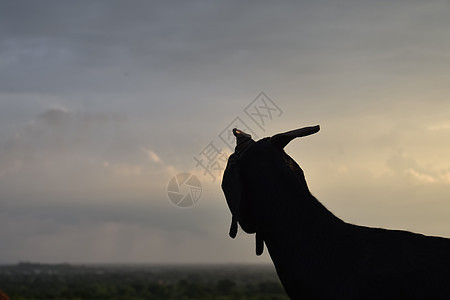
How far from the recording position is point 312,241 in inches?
226

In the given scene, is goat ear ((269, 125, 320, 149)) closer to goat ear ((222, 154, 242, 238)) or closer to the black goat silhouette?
the black goat silhouette

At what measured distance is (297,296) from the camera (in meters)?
5.71

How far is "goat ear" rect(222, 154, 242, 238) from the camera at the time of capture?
6.16 metres

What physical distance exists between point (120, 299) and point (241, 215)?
95.6 metres

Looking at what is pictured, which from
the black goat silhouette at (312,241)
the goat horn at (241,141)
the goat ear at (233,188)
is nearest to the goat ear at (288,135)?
the black goat silhouette at (312,241)

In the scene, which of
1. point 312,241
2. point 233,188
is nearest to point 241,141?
point 233,188

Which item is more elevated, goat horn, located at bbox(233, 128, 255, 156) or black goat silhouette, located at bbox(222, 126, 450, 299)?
goat horn, located at bbox(233, 128, 255, 156)

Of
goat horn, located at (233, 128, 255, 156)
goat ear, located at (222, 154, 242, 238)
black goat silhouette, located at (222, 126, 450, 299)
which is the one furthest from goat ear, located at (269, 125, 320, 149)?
goat ear, located at (222, 154, 242, 238)

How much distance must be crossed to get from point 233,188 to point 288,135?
31.6 inches

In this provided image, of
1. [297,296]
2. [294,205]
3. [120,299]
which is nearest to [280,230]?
[294,205]

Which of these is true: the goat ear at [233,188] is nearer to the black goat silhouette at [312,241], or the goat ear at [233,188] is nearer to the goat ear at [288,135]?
the black goat silhouette at [312,241]

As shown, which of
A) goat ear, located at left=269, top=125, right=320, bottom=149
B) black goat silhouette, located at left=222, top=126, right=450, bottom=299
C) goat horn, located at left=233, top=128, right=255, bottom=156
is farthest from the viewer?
goat horn, located at left=233, top=128, right=255, bottom=156

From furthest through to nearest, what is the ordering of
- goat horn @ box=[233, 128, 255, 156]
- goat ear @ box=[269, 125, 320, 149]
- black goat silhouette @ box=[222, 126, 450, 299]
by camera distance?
goat horn @ box=[233, 128, 255, 156]
goat ear @ box=[269, 125, 320, 149]
black goat silhouette @ box=[222, 126, 450, 299]

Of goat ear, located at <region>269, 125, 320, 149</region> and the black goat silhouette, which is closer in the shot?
the black goat silhouette
